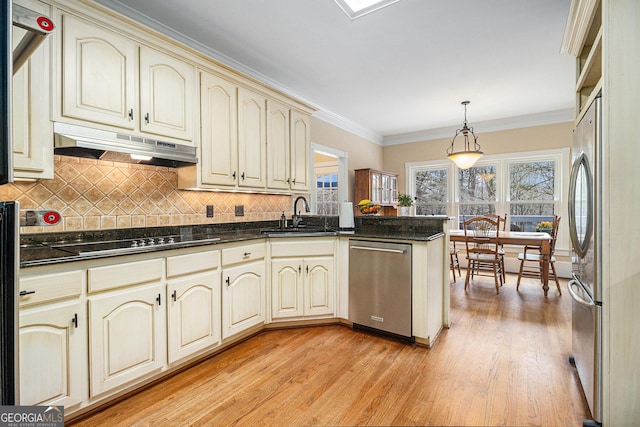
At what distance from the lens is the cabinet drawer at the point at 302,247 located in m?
2.78

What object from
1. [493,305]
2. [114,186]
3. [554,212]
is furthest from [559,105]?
[114,186]

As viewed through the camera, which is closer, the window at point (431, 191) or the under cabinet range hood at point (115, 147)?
the under cabinet range hood at point (115, 147)

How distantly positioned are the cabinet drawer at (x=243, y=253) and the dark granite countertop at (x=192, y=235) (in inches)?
3.0

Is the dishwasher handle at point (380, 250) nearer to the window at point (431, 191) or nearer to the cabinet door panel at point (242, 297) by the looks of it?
the cabinet door panel at point (242, 297)

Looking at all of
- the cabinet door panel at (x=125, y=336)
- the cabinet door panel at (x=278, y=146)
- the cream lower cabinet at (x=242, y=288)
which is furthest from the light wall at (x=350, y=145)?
the cabinet door panel at (x=125, y=336)

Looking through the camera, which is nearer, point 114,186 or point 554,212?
point 114,186

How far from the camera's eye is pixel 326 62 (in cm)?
320

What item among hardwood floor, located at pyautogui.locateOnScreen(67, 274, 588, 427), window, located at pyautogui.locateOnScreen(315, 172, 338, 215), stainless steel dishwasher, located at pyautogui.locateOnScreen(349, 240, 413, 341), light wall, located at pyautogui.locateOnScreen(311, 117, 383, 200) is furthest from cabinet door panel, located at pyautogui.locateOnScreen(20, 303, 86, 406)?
window, located at pyautogui.locateOnScreen(315, 172, 338, 215)

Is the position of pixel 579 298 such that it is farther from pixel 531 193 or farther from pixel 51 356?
pixel 531 193

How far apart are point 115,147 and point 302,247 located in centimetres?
162

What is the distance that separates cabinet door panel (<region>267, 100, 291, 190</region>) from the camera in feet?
10.3

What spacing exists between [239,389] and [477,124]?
5.72 meters

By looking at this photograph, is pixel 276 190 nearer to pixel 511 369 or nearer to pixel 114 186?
pixel 114 186

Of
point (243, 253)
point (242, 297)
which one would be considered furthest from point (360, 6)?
point (242, 297)
